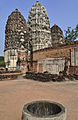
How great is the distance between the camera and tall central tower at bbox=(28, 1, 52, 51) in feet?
104

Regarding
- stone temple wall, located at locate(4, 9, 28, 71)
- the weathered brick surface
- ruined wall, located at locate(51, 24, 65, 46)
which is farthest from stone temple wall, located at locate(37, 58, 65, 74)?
ruined wall, located at locate(51, 24, 65, 46)

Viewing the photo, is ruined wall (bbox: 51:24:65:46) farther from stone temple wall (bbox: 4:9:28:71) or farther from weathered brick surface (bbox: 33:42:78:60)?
weathered brick surface (bbox: 33:42:78:60)

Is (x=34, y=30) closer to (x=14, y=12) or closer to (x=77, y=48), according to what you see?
(x=14, y=12)

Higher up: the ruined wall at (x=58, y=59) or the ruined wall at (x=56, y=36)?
the ruined wall at (x=56, y=36)

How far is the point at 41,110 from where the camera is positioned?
324 cm

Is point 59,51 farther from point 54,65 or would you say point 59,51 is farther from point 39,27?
point 39,27

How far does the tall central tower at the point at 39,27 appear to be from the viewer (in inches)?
1247

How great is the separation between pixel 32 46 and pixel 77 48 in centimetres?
1836

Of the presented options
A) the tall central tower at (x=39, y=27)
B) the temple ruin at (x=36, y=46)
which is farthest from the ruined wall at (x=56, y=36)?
the tall central tower at (x=39, y=27)

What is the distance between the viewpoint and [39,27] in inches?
1291

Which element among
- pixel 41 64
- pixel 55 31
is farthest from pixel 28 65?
pixel 55 31

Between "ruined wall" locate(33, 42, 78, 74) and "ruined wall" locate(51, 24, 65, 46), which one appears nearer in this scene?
"ruined wall" locate(33, 42, 78, 74)

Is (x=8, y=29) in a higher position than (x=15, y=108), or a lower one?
higher

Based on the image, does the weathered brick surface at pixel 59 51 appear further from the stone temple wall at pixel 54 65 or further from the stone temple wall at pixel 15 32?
the stone temple wall at pixel 15 32
